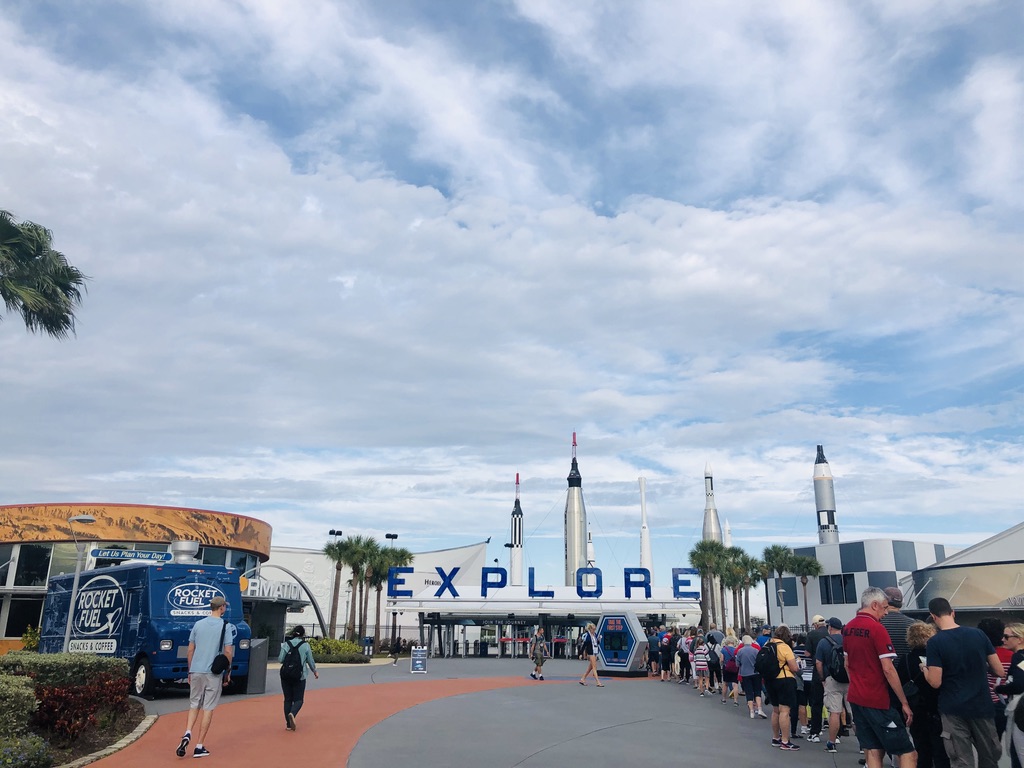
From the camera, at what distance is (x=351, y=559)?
50.3 m

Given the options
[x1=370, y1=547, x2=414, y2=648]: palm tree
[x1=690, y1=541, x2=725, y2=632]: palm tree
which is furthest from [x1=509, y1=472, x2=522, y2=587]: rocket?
[x1=370, y1=547, x2=414, y2=648]: palm tree

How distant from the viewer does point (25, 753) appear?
279 inches

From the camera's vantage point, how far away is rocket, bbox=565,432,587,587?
77.9 meters

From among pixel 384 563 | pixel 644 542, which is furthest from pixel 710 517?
pixel 384 563

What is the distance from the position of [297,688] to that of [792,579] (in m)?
67.3

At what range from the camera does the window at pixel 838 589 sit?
6488 centimetres

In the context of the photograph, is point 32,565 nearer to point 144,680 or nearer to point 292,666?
point 144,680

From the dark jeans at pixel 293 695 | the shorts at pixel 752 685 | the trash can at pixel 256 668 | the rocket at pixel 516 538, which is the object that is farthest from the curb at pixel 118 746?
the rocket at pixel 516 538

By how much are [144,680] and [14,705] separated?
29.3 feet

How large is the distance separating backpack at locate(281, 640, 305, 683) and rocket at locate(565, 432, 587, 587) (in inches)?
2680

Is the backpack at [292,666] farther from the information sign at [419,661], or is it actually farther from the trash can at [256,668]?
the information sign at [419,661]

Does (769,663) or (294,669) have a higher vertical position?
(769,663)

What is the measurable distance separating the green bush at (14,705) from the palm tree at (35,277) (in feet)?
Answer: 37.2

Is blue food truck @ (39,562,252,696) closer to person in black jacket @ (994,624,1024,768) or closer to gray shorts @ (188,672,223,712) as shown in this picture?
gray shorts @ (188,672,223,712)
